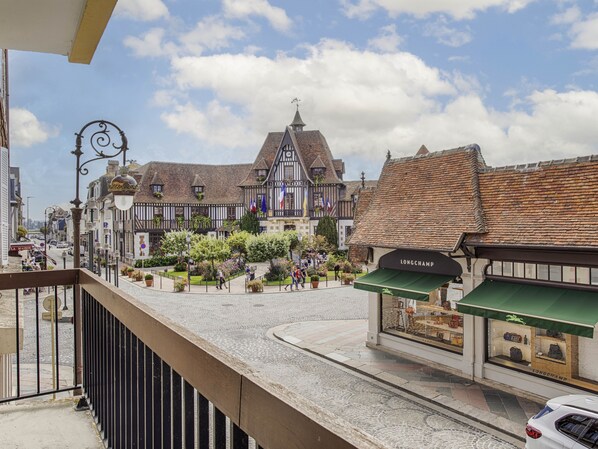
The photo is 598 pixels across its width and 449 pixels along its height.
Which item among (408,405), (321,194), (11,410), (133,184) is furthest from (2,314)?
(321,194)

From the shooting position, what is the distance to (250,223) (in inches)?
1725

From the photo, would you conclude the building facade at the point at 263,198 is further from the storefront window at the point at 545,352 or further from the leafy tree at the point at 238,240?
the storefront window at the point at 545,352

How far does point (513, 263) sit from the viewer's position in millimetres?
10664

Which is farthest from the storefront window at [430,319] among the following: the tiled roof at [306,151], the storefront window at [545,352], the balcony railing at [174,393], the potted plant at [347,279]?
the tiled roof at [306,151]

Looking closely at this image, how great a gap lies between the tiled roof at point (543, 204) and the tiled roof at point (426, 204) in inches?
16.8

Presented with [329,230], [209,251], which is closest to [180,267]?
[209,251]

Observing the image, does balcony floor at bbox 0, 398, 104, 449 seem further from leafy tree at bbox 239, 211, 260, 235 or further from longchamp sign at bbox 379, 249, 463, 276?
leafy tree at bbox 239, 211, 260, 235

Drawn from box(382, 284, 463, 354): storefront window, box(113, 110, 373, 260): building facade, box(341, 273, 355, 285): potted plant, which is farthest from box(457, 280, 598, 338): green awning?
box(113, 110, 373, 260): building facade

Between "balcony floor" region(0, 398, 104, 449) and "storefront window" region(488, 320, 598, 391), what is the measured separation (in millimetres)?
9397

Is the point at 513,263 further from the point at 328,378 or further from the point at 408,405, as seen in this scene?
the point at 328,378

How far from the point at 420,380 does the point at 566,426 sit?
4.86 m

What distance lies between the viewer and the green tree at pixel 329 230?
4206cm

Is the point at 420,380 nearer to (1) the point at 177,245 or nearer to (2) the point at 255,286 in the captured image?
(2) the point at 255,286

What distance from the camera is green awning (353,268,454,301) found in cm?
1174
